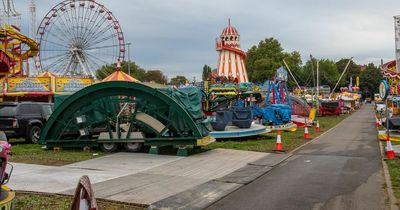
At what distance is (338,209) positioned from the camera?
7668mm

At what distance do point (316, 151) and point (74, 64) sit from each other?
32.2 meters

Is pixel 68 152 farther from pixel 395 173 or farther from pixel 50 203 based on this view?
pixel 395 173

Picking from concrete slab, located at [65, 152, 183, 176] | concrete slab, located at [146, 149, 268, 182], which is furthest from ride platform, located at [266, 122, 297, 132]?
concrete slab, located at [65, 152, 183, 176]

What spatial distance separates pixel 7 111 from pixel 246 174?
458 inches

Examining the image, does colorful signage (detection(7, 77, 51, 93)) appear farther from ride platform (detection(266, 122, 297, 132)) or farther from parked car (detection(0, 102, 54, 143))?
ride platform (detection(266, 122, 297, 132))

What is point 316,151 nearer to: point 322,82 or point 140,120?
point 140,120

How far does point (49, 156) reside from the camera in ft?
47.8

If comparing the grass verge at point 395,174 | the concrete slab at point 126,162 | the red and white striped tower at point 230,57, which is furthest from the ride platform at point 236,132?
the red and white striped tower at point 230,57

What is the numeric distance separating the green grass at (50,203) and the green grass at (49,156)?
4610 millimetres

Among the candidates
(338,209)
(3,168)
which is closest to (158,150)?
(338,209)

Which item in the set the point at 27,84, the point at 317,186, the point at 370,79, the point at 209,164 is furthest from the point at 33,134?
the point at 370,79

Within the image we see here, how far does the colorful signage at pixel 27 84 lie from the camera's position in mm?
36719

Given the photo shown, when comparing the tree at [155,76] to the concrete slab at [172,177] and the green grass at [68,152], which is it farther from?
the concrete slab at [172,177]

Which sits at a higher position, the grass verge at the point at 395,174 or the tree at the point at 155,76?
the tree at the point at 155,76
